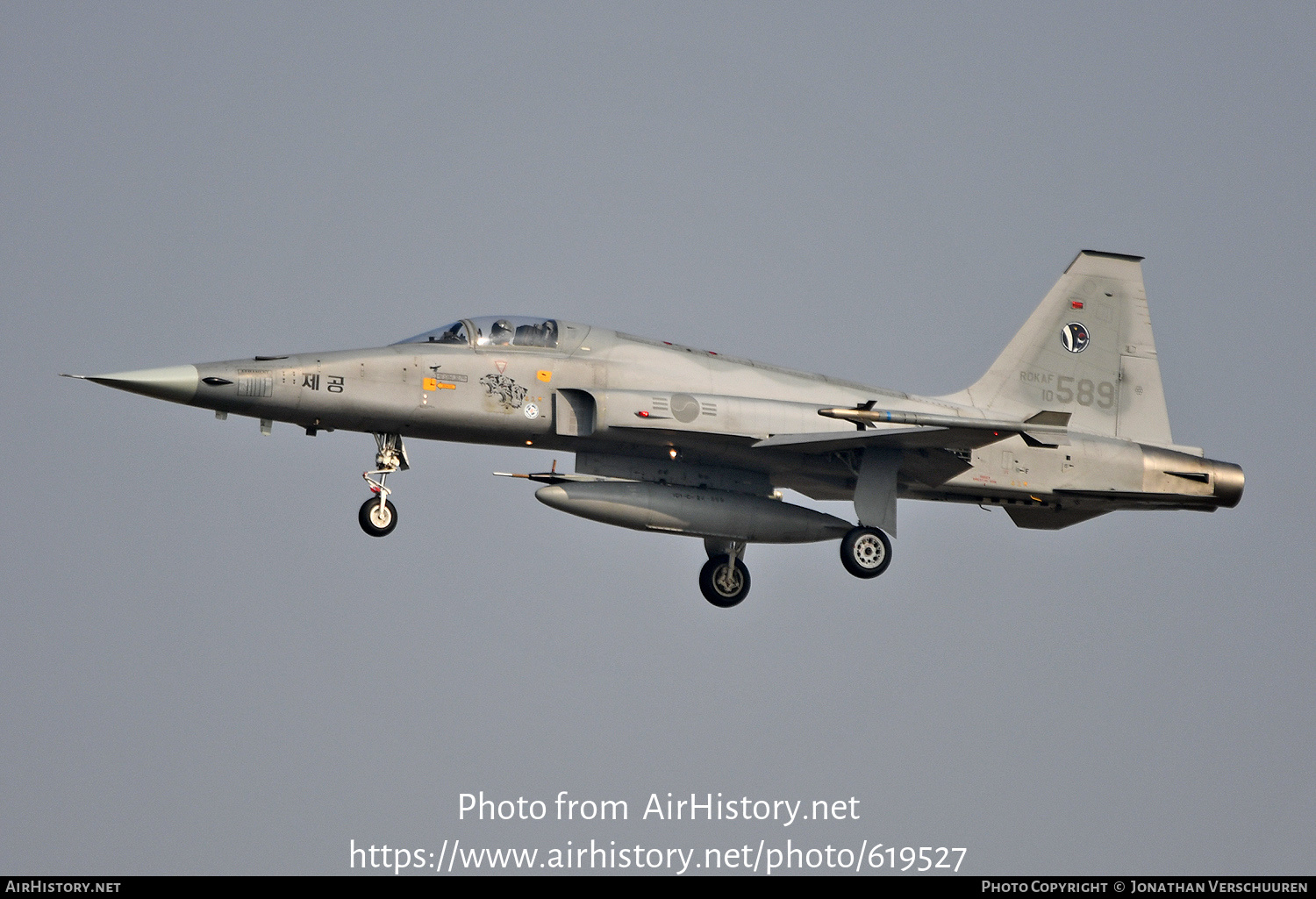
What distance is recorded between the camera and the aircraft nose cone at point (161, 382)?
62.1ft

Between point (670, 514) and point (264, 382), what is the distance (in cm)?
567

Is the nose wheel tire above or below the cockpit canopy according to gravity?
below

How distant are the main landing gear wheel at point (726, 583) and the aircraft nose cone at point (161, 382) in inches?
327

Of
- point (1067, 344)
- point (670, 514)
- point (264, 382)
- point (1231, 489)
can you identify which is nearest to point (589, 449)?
point (670, 514)

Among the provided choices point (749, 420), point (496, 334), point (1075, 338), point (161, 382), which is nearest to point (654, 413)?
point (749, 420)

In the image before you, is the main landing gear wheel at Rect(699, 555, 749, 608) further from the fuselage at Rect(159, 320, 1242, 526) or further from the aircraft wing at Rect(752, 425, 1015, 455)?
the aircraft wing at Rect(752, 425, 1015, 455)

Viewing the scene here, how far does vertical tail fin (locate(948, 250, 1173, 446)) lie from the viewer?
2352 cm

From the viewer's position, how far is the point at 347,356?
20.3m

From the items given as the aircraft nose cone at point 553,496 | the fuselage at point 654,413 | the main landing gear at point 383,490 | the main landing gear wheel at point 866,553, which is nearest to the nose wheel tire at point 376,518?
the main landing gear at point 383,490

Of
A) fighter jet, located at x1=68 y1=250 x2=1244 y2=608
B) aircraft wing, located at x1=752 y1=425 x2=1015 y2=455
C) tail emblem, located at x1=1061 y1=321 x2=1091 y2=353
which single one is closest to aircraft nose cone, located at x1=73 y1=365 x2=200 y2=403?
fighter jet, located at x1=68 y1=250 x2=1244 y2=608

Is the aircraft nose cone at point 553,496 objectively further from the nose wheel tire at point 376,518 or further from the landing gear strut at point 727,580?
the landing gear strut at point 727,580

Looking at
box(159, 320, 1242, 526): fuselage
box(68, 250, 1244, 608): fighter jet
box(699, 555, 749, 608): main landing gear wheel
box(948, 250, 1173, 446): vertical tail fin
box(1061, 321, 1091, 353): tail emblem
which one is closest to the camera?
box(159, 320, 1242, 526): fuselage

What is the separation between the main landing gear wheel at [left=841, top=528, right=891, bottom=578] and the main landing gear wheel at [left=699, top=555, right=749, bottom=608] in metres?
2.43
